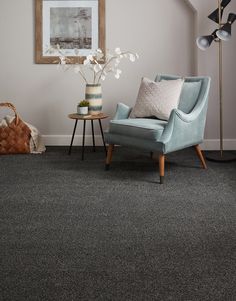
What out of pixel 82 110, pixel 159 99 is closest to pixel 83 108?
pixel 82 110

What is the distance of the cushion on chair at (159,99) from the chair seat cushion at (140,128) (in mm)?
95

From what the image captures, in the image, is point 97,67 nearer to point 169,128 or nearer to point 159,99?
point 159,99

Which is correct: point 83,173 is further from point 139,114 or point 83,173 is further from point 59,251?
point 59,251

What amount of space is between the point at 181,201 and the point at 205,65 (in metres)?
2.33

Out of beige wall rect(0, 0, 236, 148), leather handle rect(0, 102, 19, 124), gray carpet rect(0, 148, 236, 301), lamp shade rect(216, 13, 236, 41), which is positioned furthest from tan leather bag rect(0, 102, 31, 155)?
lamp shade rect(216, 13, 236, 41)

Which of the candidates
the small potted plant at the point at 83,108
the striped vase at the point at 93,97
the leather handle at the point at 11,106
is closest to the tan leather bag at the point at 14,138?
the leather handle at the point at 11,106

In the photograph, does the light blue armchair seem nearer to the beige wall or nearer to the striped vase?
the striped vase

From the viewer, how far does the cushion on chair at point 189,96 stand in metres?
4.56

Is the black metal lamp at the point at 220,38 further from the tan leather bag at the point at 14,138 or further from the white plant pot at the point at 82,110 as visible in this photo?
the tan leather bag at the point at 14,138

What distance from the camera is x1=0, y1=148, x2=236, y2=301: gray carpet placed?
2.15m

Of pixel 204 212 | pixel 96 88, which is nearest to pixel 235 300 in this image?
pixel 204 212

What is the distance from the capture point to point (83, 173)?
430cm

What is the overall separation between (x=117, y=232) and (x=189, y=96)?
215cm

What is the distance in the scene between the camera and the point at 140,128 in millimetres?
4094
